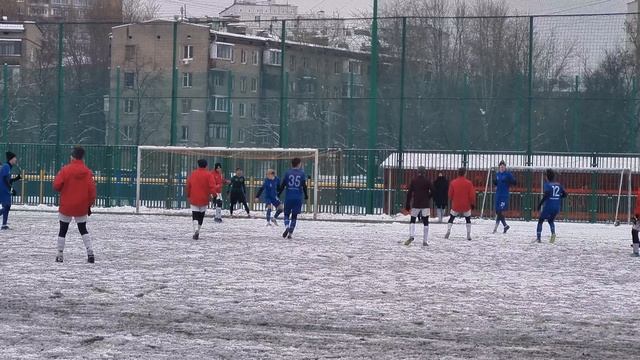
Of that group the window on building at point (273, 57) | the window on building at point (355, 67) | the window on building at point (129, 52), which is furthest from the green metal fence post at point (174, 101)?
the window on building at point (355, 67)

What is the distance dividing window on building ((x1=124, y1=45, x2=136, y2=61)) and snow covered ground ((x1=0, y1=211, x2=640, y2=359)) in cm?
1990

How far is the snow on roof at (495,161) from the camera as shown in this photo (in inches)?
1474

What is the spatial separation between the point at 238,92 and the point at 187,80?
205 centimetres

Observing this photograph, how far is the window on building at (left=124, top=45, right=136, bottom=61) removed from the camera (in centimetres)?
4400

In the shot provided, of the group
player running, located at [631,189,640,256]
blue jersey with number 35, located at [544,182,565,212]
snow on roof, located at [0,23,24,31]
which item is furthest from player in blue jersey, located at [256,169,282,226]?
snow on roof, located at [0,23,24,31]

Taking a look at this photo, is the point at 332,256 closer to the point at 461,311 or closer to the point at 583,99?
the point at 461,311

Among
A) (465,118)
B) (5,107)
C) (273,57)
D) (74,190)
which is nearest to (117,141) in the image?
(5,107)

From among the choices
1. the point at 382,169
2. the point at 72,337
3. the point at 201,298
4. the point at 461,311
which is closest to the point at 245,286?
the point at 201,298

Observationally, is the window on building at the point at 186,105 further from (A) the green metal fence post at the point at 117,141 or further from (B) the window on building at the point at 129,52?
(B) the window on building at the point at 129,52

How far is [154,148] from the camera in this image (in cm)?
3897

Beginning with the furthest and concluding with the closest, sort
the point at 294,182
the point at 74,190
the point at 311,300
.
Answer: the point at 294,182
the point at 74,190
the point at 311,300

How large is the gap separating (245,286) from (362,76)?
81.9ft

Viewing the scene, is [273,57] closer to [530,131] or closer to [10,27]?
[530,131]

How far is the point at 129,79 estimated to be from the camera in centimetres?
4319
